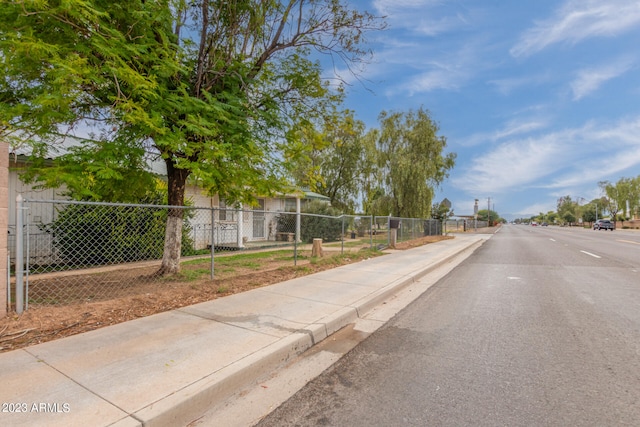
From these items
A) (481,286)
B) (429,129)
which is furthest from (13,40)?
(429,129)

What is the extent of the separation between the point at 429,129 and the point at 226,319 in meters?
21.7

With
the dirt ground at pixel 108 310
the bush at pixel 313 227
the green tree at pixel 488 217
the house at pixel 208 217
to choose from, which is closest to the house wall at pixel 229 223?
the house at pixel 208 217

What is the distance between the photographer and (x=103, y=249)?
31.2 feet

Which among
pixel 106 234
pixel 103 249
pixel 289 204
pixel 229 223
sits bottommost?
pixel 103 249

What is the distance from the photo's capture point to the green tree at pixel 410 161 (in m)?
21.5

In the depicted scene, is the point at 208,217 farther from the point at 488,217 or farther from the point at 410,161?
the point at 488,217

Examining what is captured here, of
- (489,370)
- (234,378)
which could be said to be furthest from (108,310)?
(489,370)

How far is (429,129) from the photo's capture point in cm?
2295

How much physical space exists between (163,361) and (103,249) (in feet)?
25.8

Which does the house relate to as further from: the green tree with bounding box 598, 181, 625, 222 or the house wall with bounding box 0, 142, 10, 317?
the green tree with bounding box 598, 181, 625, 222

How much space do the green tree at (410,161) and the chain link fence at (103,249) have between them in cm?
577

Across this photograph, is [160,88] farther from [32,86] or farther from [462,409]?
[462,409]

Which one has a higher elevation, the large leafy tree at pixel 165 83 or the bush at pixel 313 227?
the large leafy tree at pixel 165 83

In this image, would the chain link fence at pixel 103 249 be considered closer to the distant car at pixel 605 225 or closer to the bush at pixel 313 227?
the bush at pixel 313 227
